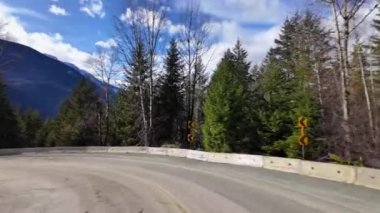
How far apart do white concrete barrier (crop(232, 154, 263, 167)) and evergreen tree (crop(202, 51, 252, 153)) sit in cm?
1329

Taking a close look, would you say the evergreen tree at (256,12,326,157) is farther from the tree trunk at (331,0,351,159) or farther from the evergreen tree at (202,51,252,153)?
the tree trunk at (331,0,351,159)

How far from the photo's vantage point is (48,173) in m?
24.1

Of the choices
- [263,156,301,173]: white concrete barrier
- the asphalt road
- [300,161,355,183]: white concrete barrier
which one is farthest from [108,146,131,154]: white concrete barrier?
[300,161,355,183]: white concrete barrier

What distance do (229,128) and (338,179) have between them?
2491 cm

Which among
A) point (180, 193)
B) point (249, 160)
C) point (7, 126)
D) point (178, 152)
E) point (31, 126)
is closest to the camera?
point (180, 193)

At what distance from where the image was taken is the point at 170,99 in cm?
6075

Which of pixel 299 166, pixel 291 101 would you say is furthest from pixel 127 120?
pixel 299 166

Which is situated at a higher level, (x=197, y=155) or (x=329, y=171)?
(x=197, y=155)

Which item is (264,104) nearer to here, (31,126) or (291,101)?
(291,101)

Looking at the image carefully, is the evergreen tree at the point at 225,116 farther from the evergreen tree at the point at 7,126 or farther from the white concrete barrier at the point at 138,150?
the evergreen tree at the point at 7,126

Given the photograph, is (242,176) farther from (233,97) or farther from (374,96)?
(374,96)

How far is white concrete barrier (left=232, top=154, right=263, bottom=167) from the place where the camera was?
27.3 metres

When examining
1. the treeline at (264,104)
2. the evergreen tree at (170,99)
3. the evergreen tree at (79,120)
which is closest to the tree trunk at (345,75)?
the treeline at (264,104)

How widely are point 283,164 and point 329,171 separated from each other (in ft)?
14.6
